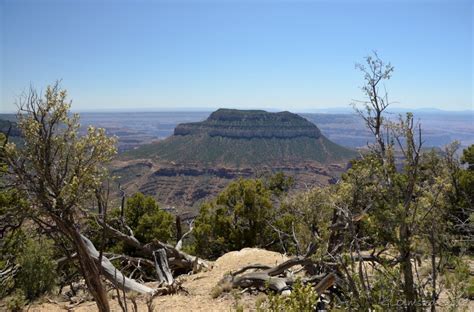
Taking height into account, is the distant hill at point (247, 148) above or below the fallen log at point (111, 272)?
below

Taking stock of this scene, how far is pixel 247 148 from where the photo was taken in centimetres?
18100

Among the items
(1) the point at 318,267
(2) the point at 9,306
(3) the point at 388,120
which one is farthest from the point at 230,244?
(3) the point at 388,120

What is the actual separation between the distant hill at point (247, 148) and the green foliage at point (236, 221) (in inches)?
5365

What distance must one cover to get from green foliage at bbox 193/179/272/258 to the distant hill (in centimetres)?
13627

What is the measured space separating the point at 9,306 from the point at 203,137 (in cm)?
18444

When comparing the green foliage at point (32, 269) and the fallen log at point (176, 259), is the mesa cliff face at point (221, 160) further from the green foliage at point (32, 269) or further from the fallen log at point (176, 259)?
the green foliage at point (32, 269)

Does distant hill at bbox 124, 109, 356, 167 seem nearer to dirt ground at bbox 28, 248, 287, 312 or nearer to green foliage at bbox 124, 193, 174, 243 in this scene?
green foliage at bbox 124, 193, 174, 243

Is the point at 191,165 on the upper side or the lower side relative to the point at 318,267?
lower

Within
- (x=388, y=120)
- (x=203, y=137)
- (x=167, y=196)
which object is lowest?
(x=167, y=196)

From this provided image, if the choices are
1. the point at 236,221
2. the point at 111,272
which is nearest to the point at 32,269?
the point at 111,272

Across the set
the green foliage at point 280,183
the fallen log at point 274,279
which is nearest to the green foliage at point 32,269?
the fallen log at point 274,279

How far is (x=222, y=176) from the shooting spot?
156 m

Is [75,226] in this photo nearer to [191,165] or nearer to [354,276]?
[354,276]

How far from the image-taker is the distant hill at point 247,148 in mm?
173000
